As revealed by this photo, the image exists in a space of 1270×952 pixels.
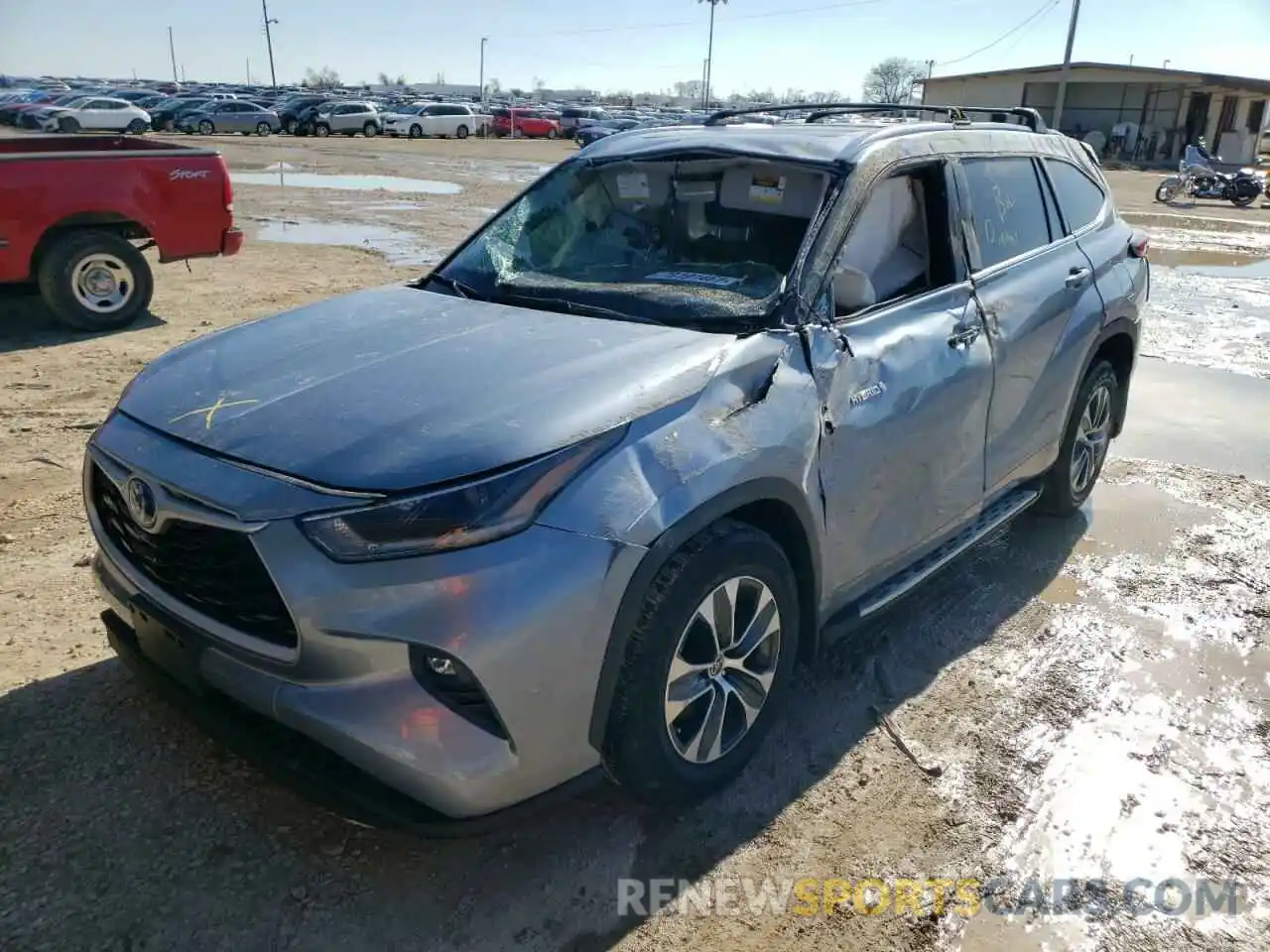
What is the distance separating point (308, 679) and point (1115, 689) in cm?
285

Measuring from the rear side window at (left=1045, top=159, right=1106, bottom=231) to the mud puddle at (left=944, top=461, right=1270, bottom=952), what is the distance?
157 centimetres

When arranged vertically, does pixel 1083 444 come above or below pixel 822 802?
above

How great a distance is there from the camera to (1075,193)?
4773 millimetres

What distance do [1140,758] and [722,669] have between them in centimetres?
151

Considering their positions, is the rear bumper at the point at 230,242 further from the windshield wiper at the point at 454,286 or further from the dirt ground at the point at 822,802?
the windshield wiper at the point at 454,286

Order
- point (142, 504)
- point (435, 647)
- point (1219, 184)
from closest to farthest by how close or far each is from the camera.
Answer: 1. point (435, 647)
2. point (142, 504)
3. point (1219, 184)

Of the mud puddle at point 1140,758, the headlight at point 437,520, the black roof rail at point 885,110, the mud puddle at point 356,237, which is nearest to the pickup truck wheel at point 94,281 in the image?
the mud puddle at point 356,237

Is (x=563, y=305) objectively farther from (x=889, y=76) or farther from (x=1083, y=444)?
(x=889, y=76)

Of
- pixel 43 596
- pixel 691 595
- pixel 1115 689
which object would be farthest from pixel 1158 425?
pixel 43 596

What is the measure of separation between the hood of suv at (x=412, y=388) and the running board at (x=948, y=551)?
1093mm

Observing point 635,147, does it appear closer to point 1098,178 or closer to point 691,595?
point 691,595

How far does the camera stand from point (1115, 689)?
3557 mm

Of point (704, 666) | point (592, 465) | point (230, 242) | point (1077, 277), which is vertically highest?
point (1077, 277)

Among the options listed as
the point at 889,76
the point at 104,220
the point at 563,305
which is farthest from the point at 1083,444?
the point at 889,76
